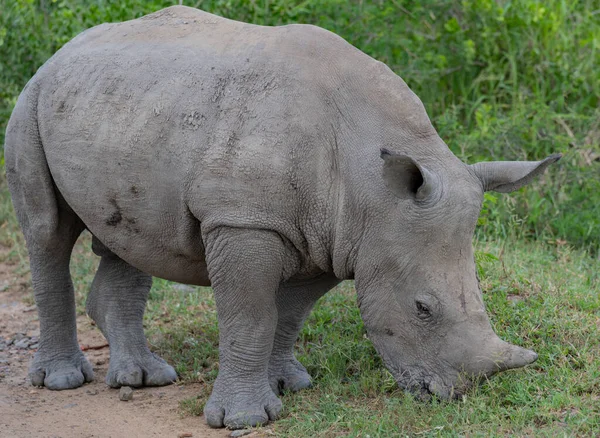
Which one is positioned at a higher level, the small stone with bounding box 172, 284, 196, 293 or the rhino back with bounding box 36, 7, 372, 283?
the rhino back with bounding box 36, 7, 372, 283

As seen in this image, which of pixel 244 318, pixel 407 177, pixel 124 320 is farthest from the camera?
pixel 124 320

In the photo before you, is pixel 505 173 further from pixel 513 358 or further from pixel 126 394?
pixel 126 394

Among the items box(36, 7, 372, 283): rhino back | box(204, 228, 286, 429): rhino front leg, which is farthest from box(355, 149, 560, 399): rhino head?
box(204, 228, 286, 429): rhino front leg

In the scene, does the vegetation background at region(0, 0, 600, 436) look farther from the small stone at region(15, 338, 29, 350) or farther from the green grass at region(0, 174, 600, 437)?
the small stone at region(15, 338, 29, 350)

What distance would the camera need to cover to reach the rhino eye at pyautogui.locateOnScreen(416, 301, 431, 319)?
4.80 meters

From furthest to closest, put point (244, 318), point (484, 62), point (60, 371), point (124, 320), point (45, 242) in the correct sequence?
point (484, 62) → point (124, 320) → point (60, 371) → point (45, 242) → point (244, 318)

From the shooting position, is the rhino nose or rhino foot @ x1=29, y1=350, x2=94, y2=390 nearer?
the rhino nose

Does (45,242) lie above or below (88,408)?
above

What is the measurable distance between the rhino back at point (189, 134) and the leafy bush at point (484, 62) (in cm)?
264

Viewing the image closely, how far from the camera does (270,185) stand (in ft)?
15.9

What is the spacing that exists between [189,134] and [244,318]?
946mm

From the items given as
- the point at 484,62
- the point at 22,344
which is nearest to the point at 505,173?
the point at 22,344

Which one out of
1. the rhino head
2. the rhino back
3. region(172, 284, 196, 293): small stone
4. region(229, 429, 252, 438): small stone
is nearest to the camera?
the rhino head

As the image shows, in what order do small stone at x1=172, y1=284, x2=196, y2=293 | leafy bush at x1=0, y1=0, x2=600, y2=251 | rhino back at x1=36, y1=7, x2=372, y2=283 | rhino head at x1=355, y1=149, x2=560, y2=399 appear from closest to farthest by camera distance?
rhino head at x1=355, y1=149, x2=560, y2=399, rhino back at x1=36, y1=7, x2=372, y2=283, small stone at x1=172, y1=284, x2=196, y2=293, leafy bush at x1=0, y1=0, x2=600, y2=251
